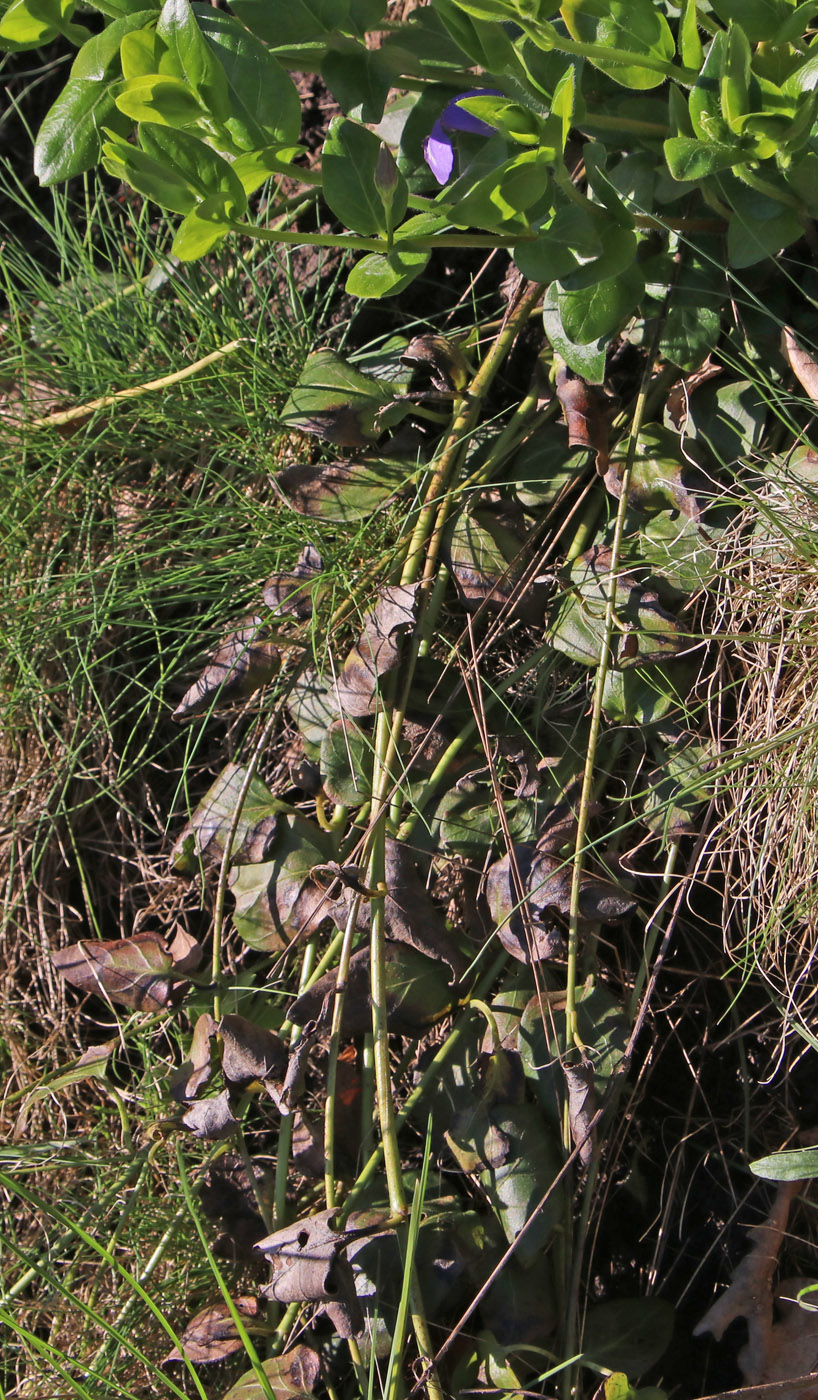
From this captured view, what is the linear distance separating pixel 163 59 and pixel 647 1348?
1102mm

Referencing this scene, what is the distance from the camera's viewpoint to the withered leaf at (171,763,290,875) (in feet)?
3.48

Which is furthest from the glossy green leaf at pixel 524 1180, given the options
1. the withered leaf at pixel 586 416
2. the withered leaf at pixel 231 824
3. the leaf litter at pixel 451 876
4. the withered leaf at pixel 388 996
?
the withered leaf at pixel 586 416

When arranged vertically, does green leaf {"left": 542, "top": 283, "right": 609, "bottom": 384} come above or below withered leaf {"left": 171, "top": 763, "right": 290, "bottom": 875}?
above

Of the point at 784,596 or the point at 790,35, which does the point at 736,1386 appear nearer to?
the point at 784,596

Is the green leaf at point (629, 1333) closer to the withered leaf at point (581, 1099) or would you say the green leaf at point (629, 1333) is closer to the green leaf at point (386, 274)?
the withered leaf at point (581, 1099)

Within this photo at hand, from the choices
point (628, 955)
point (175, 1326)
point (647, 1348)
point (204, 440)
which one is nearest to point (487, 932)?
point (628, 955)

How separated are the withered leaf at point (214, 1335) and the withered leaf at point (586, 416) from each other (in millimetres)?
834

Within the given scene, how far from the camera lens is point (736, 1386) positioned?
0.99m

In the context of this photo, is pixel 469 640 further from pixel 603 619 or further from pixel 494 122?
pixel 494 122

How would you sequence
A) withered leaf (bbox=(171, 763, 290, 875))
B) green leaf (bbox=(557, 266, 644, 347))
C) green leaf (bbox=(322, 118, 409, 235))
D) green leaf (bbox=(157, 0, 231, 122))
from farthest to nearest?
1. withered leaf (bbox=(171, 763, 290, 875))
2. green leaf (bbox=(557, 266, 644, 347))
3. green leaf (bbox=(322, 118, 409, 235))
4. green leaf (bbox=(157, 0, 231, 122))

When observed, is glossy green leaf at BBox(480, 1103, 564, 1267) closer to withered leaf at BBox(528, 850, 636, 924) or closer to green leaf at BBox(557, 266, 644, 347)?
withered leaf at BBox(528, 850, 636, 924)

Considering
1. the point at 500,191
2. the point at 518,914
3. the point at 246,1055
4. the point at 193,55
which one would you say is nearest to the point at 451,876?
the point at 518,914

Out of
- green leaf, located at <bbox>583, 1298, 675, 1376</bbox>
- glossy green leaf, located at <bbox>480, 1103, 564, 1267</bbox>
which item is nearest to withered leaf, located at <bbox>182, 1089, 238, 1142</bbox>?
glossy green leaf, located at <bbox>480, 1103, 564, 1267</bbox>

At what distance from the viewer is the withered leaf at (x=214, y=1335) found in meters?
0.92
